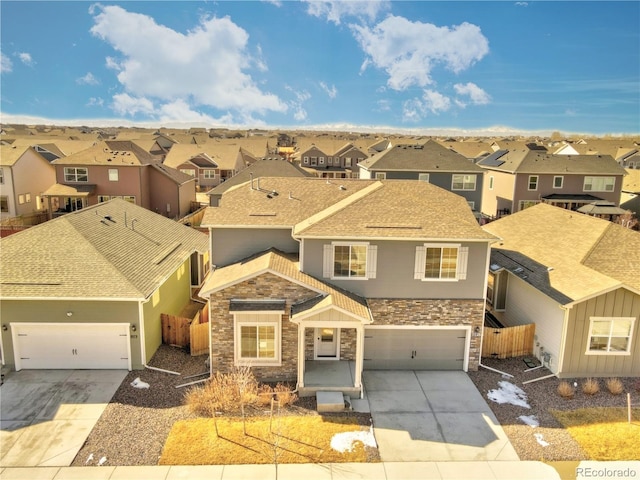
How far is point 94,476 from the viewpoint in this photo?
38.6 ft

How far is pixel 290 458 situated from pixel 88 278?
33.8 ft

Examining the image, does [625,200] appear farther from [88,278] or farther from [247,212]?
[88,278]

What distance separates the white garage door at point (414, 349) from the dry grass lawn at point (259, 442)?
12.6ft

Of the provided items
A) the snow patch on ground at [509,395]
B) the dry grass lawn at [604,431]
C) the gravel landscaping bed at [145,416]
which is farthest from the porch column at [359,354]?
the dry grass lawn at [604,431]

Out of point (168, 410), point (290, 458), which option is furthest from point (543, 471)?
point (168, 410)

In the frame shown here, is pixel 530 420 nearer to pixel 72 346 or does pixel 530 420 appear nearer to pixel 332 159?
pixel 72 346

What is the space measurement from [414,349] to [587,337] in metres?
6.38

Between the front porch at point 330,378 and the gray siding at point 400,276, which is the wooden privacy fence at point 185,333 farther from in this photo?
the gray siding at point 400,276

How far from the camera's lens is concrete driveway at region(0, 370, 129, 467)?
12609 millimetres

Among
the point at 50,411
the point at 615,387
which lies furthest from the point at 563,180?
the point at 50,411

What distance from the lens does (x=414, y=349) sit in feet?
59.0

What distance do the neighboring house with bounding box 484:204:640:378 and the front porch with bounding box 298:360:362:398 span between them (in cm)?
796

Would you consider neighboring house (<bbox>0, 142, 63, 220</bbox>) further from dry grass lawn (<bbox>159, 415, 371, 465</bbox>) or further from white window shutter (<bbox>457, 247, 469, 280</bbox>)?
white window shutter (<bbox>457, 247, 469, 280</bbox>)

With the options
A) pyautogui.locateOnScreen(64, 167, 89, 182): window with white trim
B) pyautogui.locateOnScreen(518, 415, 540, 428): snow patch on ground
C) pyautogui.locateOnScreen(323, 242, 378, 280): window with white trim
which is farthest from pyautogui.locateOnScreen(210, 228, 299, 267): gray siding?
pyautogui.locateOnScreen(64, 167, 89, 182): window with white trim
